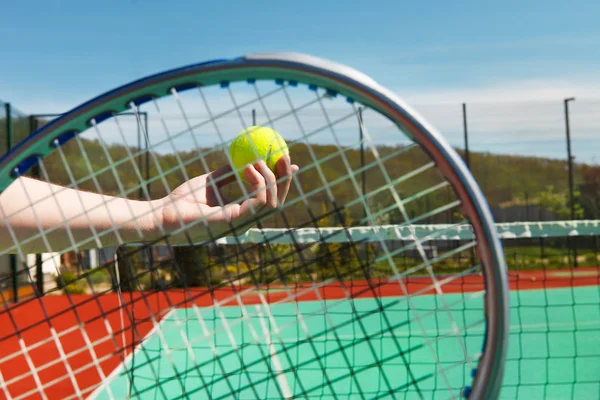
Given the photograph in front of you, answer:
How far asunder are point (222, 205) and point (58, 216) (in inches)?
15.7

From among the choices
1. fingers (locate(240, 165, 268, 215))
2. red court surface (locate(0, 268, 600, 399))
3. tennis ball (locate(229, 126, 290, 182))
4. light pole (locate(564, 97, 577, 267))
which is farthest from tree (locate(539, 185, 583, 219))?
fingers (locate(240, 165, 268, 215))

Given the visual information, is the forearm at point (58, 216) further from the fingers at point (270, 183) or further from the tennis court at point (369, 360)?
the tennis court at point (369, 360)

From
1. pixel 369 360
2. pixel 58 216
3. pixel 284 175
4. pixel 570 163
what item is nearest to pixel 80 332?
pixel 369 360

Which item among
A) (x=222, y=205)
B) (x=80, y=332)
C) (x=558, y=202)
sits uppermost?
(x=222, y=205)

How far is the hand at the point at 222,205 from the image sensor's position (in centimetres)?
147

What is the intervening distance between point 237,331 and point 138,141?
338cm

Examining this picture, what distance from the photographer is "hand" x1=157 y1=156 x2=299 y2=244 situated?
1475 millimetres

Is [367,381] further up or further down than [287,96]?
further down

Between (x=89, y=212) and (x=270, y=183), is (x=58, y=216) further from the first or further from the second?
(x=270, y=183)

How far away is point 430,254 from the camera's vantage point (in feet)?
25.3

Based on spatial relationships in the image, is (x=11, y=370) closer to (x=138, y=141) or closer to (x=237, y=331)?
(x=237, y=331)

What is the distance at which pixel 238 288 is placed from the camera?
3.05 m

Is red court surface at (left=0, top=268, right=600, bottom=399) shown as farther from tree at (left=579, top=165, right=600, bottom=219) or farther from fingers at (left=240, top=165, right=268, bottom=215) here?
tree at (left=579, top=165, right=600, bottom=219)

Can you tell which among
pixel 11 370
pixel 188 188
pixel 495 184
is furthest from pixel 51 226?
pixel 495 184
